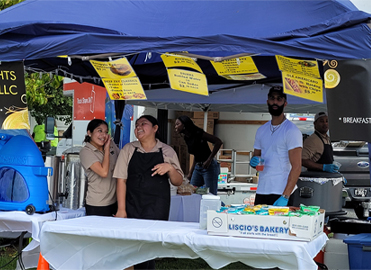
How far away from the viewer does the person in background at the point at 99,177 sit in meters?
4.32

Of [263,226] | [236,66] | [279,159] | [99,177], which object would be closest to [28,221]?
[99,177]

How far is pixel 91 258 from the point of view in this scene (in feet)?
11.4

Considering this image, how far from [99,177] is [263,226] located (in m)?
1.86

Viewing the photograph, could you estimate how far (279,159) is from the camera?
436 centimetres

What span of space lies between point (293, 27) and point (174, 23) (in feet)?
3.40

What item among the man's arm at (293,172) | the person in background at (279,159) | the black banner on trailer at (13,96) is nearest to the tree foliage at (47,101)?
the black banner on trailer at (13,96)

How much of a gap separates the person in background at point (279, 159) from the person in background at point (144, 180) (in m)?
0.80

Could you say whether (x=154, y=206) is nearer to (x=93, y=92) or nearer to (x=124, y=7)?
(x=124, y=7)

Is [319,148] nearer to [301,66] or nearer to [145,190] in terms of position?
[301,66]

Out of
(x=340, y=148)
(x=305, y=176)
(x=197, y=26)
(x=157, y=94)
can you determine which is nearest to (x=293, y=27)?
(x=197, y=26)

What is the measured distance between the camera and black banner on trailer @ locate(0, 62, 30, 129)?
4203mm

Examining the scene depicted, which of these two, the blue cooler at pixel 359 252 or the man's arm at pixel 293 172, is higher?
the man's arm at pixel 293 172

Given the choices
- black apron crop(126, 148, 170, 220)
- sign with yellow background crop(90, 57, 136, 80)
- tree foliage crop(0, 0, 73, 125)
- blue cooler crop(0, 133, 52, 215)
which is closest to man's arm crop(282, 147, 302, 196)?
black apron crop(126, 148, 170, 220)

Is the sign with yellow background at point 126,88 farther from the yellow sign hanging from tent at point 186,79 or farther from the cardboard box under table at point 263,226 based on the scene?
the cardboard box under table at point 263,226
